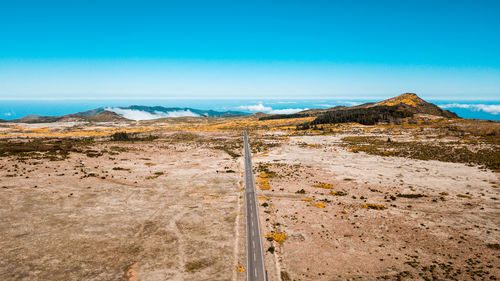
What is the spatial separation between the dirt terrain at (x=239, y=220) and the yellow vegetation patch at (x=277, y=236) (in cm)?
13

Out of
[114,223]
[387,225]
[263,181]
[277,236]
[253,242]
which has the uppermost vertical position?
[263,181]

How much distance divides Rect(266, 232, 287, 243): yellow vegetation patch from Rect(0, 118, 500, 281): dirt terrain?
13cm

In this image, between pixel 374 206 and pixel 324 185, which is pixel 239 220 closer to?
pixel 374 206

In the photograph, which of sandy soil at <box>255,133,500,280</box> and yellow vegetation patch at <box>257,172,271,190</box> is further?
yellow vegetation patch at <box>257,172,271,190</box>

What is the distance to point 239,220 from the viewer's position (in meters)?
35.5

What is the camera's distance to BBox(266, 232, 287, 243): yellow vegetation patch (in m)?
29.9

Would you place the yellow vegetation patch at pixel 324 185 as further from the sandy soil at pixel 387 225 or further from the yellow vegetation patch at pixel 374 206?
the yellow vegetation patch at pixel 374 206

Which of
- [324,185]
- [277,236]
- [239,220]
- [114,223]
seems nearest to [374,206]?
[324,185]

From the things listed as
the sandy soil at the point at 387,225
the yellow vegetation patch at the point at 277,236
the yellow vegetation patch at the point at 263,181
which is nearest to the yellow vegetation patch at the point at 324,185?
the sandy soil at the point at 387,225

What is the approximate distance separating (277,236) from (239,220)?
7.12m

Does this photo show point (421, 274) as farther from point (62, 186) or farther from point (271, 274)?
point (62, 186)

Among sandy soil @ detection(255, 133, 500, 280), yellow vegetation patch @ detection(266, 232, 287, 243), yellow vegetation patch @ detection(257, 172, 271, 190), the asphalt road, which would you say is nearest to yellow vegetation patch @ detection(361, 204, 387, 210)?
sandy soil @ detection(255, 133, 500, 280)

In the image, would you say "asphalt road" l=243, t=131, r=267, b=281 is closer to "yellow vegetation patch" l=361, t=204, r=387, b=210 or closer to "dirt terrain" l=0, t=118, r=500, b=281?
"dirt terrain" l=0, t=118, r=500, b=281

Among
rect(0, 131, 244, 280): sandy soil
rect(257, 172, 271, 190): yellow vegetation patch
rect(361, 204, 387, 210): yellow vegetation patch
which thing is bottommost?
rect(0, 131, 244, 280): sandy soil
